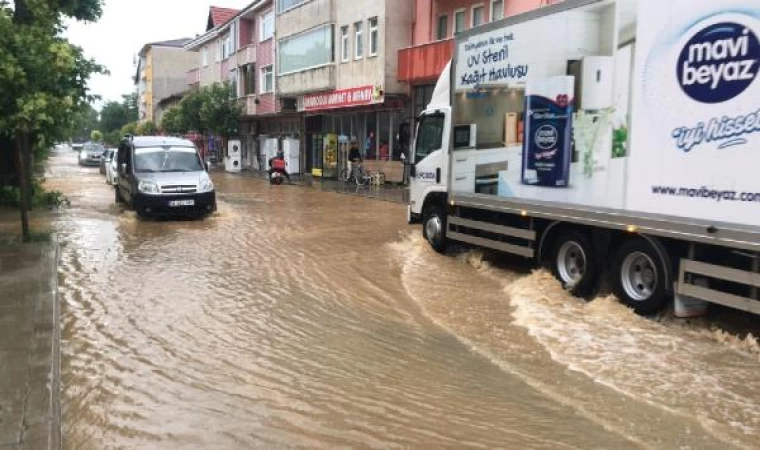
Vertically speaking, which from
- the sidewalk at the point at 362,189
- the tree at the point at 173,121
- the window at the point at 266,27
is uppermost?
the window at the point at 266,27

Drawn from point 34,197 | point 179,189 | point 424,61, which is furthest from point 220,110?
point 179,189

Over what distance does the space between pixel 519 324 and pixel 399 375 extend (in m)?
2.17

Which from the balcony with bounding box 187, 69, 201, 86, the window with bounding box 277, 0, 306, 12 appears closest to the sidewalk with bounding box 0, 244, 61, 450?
the window with bounding box 277, 0, 306, 12

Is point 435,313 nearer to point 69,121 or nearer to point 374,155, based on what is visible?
point 69,121

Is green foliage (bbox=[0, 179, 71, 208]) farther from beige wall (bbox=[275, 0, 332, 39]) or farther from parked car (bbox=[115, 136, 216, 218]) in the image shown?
beige wall (bbox=[275, 0, 332, 39])

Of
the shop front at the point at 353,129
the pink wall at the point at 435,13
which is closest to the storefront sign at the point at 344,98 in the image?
the shop front at the point at 353,129

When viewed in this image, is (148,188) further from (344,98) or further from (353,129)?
(353,129)

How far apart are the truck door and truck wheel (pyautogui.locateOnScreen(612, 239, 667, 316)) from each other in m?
4.30

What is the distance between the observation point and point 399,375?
5.85 m

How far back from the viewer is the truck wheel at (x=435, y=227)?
39.5 ft

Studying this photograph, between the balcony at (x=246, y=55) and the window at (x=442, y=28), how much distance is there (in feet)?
69.0

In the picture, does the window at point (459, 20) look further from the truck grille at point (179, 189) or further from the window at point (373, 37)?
the truck grille at point (179, 189)

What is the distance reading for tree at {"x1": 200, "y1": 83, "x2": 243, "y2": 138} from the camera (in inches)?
1794

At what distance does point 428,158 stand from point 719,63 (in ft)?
20.5
